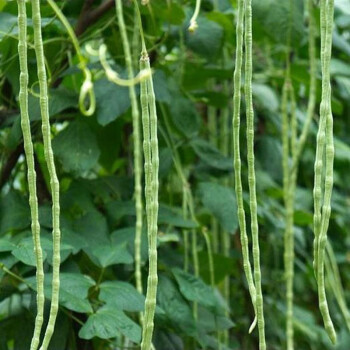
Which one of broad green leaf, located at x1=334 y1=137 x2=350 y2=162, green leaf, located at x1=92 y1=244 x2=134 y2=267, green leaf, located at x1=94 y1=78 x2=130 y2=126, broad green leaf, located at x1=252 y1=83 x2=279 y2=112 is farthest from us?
broad green leaf, located at x1=334 y1=137 x2=350 y2=162

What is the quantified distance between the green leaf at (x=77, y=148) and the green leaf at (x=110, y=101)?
1.5 inches

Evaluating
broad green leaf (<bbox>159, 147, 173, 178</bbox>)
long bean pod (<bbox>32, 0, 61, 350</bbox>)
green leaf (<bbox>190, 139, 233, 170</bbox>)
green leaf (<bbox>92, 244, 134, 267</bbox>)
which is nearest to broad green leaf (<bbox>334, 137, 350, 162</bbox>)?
green leaf (<bbox>190, 139, 233, 170</bbox>)

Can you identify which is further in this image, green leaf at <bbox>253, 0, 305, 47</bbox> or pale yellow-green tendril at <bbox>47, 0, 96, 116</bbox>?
green leaf at <bbox>253, 0, 305, 47</bbox>

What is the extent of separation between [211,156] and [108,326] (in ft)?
1.67

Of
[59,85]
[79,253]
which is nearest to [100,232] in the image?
[79,253]

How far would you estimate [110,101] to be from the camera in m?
1.14

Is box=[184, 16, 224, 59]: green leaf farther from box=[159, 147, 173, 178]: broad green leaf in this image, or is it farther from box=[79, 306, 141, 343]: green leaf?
box=[79, 306, 141, 343]: green leaf

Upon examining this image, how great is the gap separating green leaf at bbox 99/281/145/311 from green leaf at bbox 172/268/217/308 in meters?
0.12

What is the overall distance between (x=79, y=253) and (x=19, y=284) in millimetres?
112

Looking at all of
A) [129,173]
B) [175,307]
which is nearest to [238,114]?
[175,307]

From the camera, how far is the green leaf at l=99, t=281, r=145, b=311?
0.95m

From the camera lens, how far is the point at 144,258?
1076mm

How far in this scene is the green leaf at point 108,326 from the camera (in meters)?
0.90

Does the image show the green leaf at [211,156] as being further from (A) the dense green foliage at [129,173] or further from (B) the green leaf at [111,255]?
(B) the green leaf at [111,255]
